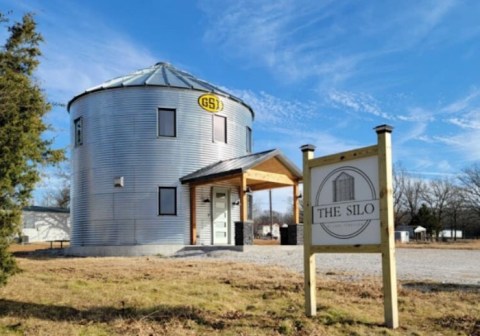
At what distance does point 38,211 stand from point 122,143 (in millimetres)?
24160

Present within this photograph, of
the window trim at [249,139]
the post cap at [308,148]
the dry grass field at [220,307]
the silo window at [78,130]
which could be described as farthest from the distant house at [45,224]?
the post cap at [308,148]

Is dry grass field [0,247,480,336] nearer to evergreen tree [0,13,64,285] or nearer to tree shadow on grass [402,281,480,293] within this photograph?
tree shadow on grass [402,281,480,293]

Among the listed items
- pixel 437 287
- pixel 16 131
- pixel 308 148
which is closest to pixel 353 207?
pixel 308 148

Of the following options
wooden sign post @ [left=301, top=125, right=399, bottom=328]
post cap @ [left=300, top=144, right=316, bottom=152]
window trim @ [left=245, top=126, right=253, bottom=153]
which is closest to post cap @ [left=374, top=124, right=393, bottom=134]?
wooden sign post @ [left=301, top=125, right=399, bottom=328]

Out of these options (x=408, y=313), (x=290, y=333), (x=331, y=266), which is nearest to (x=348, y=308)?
(x=408, y=313)

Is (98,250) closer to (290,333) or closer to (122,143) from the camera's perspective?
(122,143)

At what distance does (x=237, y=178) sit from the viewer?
17.5m

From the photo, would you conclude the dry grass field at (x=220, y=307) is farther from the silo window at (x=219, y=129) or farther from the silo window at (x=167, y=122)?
the silo window at (x=219, y=129)

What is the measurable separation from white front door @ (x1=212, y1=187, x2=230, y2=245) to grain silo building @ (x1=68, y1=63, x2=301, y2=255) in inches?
1.6

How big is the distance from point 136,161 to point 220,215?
13.1 feet

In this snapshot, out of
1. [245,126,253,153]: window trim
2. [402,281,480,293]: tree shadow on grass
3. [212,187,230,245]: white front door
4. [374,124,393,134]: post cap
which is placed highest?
[245,126,253,153]: window trim

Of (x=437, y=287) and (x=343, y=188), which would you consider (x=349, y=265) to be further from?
(x=343, y=188)

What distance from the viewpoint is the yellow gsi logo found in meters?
19.7

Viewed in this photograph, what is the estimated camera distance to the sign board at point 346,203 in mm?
5742
